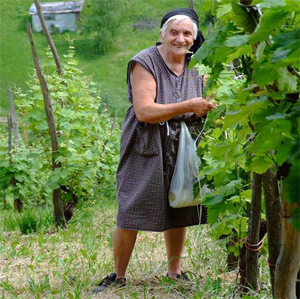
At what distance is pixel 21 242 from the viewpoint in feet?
18.1

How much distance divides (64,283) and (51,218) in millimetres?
2390

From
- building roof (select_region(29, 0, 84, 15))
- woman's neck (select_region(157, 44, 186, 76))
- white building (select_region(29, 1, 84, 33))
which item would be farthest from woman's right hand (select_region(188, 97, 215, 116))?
building roof (select_region(29, 0, 84, 15))

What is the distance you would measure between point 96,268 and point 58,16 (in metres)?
36.0

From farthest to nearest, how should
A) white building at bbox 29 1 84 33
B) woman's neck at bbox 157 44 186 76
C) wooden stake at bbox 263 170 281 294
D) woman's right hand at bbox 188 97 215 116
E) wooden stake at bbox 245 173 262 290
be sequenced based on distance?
white building at bbox 29 1 84 33 → woman's neck at bbox 157 44 186 76 → woman's right hand at bbox 188 97 215 116 → wooden stake at bbox 245 173 262 290 → wooden stake at bbox 263 170 281 294

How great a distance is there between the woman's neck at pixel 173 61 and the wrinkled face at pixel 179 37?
0.13ft

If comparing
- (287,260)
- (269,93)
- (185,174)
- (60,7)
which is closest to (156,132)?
(185,174)

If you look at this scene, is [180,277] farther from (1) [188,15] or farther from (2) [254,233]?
(1) [188,15]

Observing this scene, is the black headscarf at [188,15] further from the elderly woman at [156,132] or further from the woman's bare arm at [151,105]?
the woman's bare arm at [151,105]

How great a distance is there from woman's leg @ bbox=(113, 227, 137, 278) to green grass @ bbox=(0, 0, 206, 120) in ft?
81.9

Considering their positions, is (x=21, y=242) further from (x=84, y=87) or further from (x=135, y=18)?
(x=135, y=18)

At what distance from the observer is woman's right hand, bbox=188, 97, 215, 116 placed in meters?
3.55

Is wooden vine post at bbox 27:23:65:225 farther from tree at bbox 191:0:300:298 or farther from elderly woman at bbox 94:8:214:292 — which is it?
tree at bbox 191:0:300:298

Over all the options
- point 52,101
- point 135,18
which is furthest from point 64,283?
point 135,18

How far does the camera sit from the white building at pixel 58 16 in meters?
38.6
